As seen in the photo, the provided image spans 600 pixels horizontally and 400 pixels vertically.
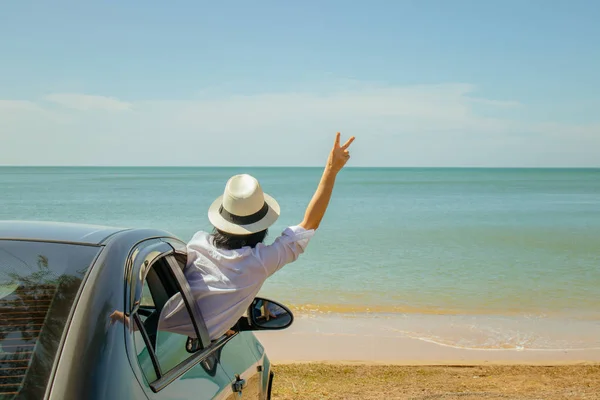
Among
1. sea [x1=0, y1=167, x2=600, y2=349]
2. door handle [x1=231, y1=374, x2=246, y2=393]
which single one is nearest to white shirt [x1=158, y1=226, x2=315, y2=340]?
door handle [x1=231, y1=374, x2=246, y2=393]

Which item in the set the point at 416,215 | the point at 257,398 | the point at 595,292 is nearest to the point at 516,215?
the point at 416,215

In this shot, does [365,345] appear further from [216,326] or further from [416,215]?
[416,215]

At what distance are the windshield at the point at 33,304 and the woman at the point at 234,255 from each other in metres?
0.68

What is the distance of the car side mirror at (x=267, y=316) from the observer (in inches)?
141

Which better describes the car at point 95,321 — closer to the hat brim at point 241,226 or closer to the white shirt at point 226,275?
the white shirt at point 226,275

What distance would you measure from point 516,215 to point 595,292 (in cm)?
2675

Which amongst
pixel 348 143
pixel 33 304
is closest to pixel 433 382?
pixel 348 143

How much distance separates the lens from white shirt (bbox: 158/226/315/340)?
128 inches

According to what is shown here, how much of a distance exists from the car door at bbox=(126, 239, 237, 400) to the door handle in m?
0.05

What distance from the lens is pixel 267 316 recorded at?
11.9ft

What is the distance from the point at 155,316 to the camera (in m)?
3.05

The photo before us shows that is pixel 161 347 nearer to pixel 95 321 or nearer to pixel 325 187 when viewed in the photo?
pixel 95 321

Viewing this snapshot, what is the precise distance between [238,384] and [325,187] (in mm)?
1201

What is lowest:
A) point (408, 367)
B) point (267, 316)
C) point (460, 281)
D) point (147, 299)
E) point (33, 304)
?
point (460, 281)
